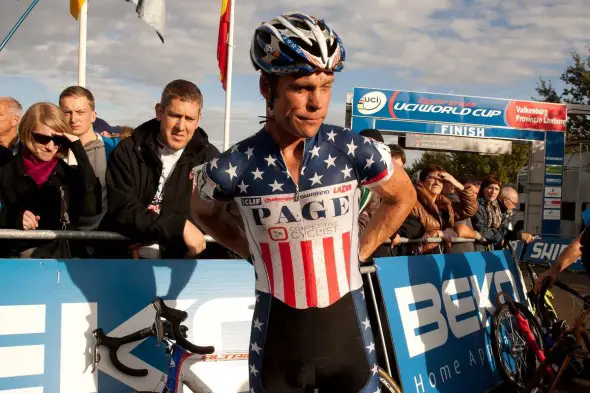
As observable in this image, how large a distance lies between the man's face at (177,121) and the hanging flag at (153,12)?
533cm

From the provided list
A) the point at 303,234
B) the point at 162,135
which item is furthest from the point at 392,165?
the point at 162,135

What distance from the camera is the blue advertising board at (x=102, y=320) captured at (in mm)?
3180

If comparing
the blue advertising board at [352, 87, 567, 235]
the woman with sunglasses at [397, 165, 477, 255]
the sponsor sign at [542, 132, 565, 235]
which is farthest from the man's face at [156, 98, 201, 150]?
the sponsor sign at [542, 132, 565, 235]

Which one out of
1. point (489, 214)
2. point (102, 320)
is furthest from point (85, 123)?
point (489, 214)

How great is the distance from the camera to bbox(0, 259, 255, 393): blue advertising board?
125 inches

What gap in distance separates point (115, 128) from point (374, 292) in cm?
334

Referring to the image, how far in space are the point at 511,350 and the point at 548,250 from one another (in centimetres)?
1085

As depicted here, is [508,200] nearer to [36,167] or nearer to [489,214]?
[489,214]

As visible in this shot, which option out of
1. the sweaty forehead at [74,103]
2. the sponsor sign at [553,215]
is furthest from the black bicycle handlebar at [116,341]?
the sponsor sign at [553,215]

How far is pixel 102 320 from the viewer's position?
340 cm

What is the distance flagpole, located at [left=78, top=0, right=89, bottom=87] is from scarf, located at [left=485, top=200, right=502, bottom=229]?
5680mm

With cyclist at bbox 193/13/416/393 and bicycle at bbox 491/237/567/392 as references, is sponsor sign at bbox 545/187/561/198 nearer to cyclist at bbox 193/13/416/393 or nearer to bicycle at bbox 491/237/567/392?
bicycle at bbox 491/237/567/392

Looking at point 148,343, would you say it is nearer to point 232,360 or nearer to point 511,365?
point 232,360

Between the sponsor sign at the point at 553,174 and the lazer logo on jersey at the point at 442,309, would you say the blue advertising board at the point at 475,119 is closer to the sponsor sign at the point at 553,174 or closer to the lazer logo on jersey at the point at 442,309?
the sponsor sign at the point at 553,174
